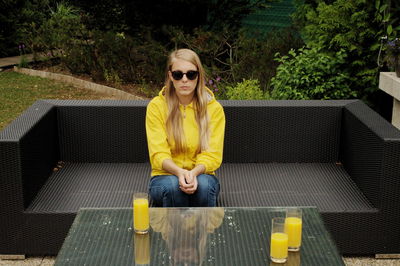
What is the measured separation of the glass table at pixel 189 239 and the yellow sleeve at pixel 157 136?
0.67 meters

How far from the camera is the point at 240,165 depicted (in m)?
5.86

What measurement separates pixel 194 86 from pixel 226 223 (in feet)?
3.88

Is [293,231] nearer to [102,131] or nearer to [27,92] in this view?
[102,131]

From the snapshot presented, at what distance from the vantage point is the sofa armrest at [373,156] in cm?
486

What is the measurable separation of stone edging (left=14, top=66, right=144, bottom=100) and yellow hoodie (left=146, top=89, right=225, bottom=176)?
A: 19.1ft

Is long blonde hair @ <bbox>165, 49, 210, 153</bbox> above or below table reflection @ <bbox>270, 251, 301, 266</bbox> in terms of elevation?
above

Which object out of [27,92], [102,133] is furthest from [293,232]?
[27,92]

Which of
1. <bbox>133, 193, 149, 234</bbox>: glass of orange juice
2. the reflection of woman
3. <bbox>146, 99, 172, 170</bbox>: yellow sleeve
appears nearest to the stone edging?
<bbox>146, 99, 172, 170</bbox>: yellow sleeve

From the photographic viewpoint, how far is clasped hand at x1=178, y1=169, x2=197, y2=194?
4.60 metres

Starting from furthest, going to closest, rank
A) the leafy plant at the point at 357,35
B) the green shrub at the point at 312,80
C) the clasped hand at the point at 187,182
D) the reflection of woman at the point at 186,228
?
the leafy plant at the point at 357,35 → the green shrub at the point at 312,80 → the clasped hand at the point at 187,182 → the reflection of woman at the point at 186,228

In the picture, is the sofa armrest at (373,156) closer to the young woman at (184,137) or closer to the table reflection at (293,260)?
the young woman at (184,137)

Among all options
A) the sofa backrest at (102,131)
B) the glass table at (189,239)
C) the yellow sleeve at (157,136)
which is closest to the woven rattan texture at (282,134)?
the sofa backrest at (102,131)

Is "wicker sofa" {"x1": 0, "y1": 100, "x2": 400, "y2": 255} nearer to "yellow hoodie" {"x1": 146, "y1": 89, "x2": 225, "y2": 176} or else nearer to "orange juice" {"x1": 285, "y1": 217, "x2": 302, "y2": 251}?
"yellow hoodie" {"x1": 146, "y1": 89, "x2": 225, "y2": 176}

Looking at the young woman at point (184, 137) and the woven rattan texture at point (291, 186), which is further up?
the young woman at point (184, 137)
